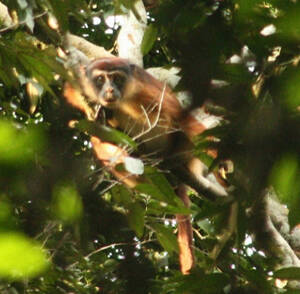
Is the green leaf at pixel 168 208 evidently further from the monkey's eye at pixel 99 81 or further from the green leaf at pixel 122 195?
the monkey's eye at pixel 99 81

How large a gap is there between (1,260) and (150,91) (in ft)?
13.2

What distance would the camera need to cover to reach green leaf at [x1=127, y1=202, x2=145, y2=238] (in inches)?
67.1

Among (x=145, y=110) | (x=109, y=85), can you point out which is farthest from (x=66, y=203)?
(x=109, y=85)

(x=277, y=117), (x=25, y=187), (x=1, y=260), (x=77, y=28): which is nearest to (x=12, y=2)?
(x=277, y=117)

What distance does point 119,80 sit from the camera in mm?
4516

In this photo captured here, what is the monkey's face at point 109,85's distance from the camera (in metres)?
4.28

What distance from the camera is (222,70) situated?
3.98ft

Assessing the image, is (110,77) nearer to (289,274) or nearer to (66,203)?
(289,274)

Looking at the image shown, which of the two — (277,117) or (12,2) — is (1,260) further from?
(12,2)

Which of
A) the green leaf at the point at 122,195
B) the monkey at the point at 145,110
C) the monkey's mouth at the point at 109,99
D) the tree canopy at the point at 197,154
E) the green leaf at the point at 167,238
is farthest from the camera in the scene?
the monkey's mouth at the point at 109,99

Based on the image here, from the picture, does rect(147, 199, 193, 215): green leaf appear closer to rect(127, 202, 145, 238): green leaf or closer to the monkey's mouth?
rect(127, 202, 145, 238): green leaf

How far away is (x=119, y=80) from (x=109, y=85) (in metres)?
0.09

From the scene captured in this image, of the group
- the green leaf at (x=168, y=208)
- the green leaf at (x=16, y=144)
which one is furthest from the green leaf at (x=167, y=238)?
the green leaf at (x=16, y=144)

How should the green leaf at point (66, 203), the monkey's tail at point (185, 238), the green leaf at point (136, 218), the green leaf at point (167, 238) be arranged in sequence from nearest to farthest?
the green leaf at point (66, 203)
the green leaf at point (136, 218)
the green leaf at point (167, 238)
the monkey's tail at point (185, 238)
